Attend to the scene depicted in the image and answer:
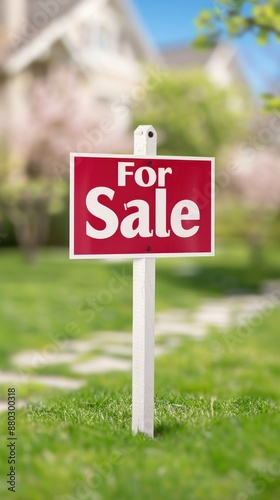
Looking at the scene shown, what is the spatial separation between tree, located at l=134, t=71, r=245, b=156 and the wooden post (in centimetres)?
1823

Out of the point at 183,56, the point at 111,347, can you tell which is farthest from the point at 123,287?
the point at 183,56

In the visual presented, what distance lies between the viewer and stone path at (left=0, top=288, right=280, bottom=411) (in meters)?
6.75

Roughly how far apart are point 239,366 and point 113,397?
11.8 ft

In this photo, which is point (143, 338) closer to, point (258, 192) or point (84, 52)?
point (258, 192)

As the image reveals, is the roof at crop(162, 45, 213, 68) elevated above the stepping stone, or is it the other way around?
the roof at crop(162, 45, 213, 68)

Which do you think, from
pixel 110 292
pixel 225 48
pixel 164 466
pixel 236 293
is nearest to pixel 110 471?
pixel 164 466

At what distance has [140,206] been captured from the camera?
3.17 meters

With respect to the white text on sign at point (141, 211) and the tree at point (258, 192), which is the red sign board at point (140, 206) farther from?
the tree at point (258, 192)

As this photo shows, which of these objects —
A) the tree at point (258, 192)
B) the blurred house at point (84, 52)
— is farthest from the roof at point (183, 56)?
the tree at point (258, 192)

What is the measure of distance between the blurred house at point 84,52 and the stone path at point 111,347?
6.56 meters

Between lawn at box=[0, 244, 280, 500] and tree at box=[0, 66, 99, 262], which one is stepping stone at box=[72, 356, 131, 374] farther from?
tree at box=[0, 66, 99, 262]

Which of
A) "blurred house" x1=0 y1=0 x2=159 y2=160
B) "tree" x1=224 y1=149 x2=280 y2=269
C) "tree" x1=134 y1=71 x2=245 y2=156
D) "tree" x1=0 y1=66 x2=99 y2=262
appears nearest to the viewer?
"tree" x1=0 y1=66 x2=99 y2=262

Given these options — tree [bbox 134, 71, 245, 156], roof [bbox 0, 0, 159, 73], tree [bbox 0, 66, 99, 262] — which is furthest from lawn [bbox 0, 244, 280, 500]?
tree [bbox 134, 71, 245, 156]

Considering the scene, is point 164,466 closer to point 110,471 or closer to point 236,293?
point 110,471
